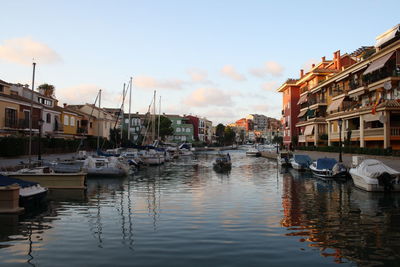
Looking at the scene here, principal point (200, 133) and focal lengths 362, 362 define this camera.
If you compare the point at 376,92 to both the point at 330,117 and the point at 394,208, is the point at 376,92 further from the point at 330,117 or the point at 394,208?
the point at 394,208

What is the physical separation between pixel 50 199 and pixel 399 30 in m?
39.3

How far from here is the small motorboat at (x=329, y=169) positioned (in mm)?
31402

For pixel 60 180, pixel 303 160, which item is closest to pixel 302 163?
pixel 303 160

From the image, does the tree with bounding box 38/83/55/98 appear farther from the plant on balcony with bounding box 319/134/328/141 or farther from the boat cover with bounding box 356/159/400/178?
the boat cover with bounding box 356/159/400/178

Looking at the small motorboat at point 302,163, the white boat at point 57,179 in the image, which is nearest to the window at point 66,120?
the white boat at point 57,179

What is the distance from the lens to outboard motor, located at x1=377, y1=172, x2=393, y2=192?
23.1 m

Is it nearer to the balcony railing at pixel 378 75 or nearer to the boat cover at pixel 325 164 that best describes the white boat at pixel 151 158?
the boat cover at pixel 325 164

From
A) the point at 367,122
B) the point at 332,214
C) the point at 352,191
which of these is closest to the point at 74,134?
the point at 367,122

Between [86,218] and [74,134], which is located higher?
[74,134]

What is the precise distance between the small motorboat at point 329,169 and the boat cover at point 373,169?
550 cm

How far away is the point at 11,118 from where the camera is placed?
44188 mm

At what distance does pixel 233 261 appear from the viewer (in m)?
9.77

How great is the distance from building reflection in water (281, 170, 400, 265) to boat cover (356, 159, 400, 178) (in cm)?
133

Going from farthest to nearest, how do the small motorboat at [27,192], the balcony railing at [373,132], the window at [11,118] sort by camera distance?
1. the window at [11,118]
2. the balcony railing at [373,132]
3. the small motorboat at [27,192]
